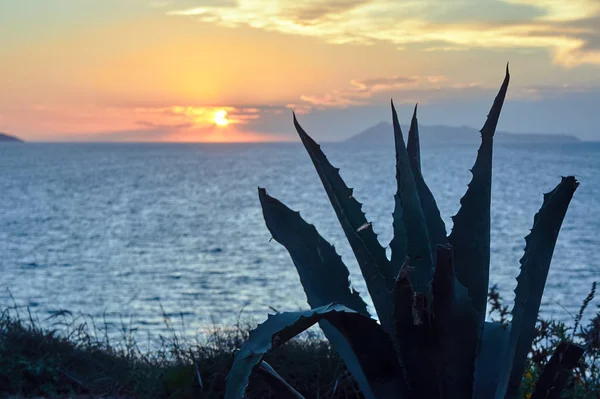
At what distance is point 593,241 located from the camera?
2578 cm

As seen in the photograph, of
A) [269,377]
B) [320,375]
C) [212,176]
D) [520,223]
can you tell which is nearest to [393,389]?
[269,377]

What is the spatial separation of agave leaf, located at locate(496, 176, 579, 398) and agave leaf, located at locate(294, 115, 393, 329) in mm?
369

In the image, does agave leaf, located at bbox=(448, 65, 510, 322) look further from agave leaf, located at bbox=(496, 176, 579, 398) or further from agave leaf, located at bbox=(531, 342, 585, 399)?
agave leaf, located at bbox=(531, 342, 585, 399)

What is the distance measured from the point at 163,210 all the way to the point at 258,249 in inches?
744

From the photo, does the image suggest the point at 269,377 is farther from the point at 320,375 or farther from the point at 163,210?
the point at 163,210

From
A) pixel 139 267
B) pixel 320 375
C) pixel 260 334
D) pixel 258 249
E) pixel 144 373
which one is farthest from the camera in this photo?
pixel 258 249

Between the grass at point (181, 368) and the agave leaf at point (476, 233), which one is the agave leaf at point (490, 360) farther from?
the grass at point (181, 368)

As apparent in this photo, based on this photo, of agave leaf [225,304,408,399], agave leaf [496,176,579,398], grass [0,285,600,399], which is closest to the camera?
agave leaf [225,304,408,399]

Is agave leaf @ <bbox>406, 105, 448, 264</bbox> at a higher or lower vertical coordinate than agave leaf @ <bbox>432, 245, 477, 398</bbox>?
higher

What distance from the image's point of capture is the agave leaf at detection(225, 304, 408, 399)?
1.59m

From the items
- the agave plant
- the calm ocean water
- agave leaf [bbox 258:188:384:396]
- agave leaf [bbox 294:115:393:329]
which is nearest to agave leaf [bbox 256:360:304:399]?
the agave plant

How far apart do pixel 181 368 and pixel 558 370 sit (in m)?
2.30

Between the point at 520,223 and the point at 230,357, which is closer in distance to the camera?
the point at 230,357

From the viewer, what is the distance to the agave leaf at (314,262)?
2.25m
